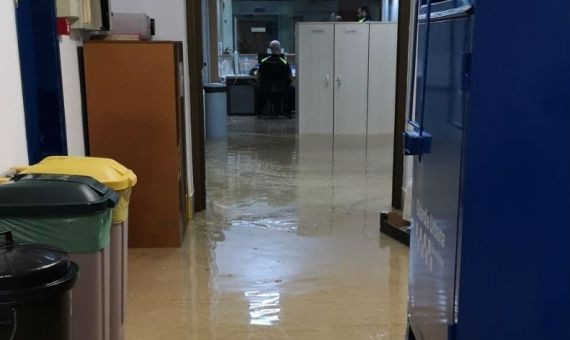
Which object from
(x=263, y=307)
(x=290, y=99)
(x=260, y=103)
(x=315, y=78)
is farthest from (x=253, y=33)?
(x=263, y=307)

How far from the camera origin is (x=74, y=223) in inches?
75.2

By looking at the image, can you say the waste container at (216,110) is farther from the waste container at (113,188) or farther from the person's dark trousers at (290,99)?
the waste container at (113,188)

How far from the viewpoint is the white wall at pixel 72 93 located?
10.7 feet

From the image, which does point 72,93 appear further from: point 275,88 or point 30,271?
point 275,88

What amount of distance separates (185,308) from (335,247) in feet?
4.04

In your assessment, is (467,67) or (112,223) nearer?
(467,67)

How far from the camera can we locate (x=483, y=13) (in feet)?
4.57

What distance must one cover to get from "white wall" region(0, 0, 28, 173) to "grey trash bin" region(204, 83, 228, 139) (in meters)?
5.66

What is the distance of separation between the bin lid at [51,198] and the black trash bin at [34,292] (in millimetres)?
254

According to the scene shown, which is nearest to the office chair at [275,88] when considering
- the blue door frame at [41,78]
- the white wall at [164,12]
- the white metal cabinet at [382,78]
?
the white metal cabinet at [382,78]

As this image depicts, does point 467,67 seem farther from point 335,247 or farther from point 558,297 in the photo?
point 335,247

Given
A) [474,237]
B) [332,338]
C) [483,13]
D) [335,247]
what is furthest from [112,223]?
[335,247]

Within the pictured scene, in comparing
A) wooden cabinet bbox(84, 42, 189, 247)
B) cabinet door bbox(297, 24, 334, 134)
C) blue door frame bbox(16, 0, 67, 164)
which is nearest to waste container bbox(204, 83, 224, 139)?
cabinet door bbox(297, 24, 334, 134)

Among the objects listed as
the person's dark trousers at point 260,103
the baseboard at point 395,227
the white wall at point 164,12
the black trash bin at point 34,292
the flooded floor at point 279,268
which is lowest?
the flooded floor at point 279,268
